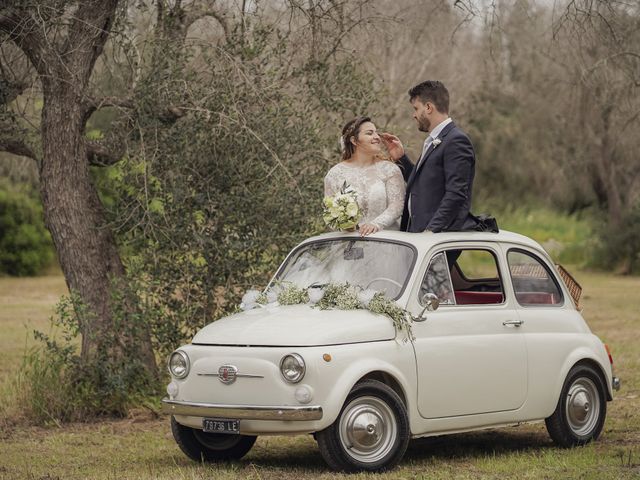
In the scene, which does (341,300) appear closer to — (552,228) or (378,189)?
(378,189)

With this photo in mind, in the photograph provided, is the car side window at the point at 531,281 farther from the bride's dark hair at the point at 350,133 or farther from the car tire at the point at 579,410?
the bride's dark hair at the point at 350,133

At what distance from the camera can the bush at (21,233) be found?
34.8 metres

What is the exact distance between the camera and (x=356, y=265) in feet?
29.1

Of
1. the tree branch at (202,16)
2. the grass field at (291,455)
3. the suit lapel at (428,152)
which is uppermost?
the tree branch at (202,16)

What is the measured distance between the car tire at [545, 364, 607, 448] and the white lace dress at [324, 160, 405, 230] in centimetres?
178

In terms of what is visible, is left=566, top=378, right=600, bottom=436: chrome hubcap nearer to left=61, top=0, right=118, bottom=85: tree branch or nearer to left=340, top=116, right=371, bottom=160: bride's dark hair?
left=340, top=116, right=371, bottom=160: bride's dark hair

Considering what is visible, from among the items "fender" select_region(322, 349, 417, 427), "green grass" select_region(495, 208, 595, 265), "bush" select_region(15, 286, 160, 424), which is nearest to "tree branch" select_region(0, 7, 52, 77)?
"bush" select_region(15, 286, 160, 424)

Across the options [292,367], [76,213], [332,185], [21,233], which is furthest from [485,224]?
[21,233]

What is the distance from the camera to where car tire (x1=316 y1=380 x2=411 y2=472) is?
7.90m

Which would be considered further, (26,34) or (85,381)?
(85,381)

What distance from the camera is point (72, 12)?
11.9 meters

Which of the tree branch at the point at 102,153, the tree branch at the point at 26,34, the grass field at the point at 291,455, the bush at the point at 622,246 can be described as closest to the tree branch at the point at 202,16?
the tree branch at the point at 102,153

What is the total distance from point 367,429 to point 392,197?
7.46 ft

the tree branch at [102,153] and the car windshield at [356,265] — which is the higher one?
the tree branch at [102,153]
